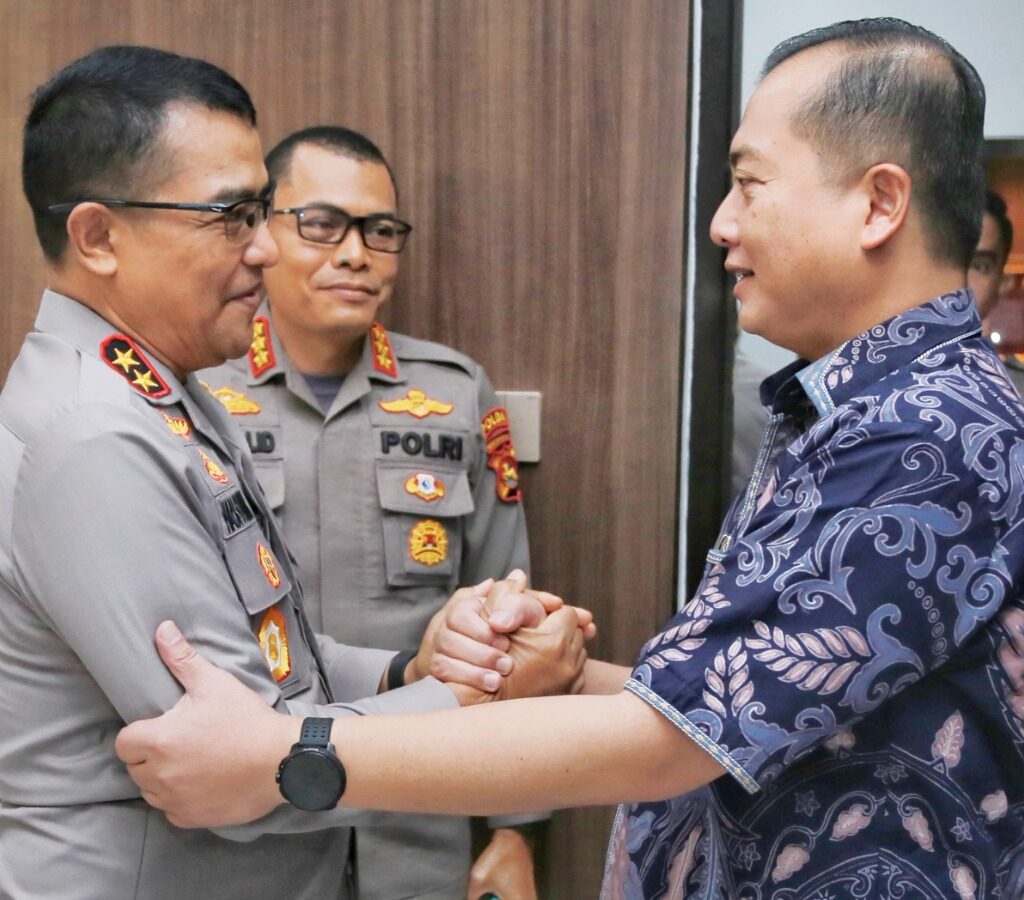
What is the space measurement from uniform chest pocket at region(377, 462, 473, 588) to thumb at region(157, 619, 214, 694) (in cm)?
103

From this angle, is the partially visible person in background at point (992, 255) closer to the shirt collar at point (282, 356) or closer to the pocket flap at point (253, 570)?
the shirt collar at point (282, 356)

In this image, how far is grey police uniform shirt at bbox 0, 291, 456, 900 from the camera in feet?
3.79

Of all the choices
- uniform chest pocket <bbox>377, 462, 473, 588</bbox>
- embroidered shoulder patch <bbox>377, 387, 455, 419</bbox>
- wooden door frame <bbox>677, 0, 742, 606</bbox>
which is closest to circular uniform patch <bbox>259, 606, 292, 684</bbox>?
uniform chest pocket <bbox>377, 462, 473, 588</bbox>

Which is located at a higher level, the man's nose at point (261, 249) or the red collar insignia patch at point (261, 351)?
the man's nose at point (261, 249)

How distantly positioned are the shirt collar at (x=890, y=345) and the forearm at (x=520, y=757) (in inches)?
14.7

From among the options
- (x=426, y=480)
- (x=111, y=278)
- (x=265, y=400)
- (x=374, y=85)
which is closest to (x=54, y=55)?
(x=374, y=85)

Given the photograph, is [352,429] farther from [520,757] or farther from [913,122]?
[913,122]

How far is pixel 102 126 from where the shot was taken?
4.39 ft

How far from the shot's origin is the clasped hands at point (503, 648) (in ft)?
5.37

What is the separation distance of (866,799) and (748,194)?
642 millimetres

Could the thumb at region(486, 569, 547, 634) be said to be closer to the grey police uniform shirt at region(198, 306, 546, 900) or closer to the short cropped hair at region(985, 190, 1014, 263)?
the grey police uniform shirt at region(198, 306, 546, 900)

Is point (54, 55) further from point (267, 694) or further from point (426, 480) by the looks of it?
point (267, 694)

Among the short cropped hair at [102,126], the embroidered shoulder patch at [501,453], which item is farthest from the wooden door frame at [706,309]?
the short cropped hair at [102,126]

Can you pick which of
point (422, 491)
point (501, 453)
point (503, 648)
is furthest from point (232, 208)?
point (501, 453)
